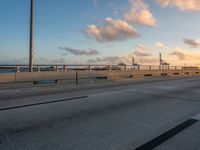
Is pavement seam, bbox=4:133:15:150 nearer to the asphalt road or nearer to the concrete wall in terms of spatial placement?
the asphalt road

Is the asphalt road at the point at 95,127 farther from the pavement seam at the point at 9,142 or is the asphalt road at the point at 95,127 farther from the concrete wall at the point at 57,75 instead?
the concrete wall at the point at 57,75

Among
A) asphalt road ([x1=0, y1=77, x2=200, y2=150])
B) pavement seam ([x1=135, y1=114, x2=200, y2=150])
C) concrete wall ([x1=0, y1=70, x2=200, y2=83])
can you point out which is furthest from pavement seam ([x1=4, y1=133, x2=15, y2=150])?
concrete wall ([x1=0, y1=70, x2=200, y2=83])

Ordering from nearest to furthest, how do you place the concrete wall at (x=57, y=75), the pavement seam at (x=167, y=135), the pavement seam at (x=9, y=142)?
the pavement seam at (x=9, y=142) → the pavement seam at (x=167, y=135) → the concrete wall at (x=57, y=75)

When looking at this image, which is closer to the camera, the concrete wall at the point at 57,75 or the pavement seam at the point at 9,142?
the pavement seam at the point at 9,142

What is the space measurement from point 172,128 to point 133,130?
103 centimetres

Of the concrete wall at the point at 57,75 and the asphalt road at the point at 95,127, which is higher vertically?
the concrete wall at the point at 57,75

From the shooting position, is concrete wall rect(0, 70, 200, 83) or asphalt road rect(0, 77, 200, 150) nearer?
asphalt road rect(0, 77, 200, 150)

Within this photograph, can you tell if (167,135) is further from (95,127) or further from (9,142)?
(9,142)

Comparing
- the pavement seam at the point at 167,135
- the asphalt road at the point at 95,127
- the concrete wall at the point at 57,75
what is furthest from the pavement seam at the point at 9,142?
the concrete wall at the point at 57,75

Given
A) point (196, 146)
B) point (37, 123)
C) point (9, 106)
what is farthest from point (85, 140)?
point (9, 106)

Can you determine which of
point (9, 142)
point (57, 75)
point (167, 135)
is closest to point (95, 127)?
point (167, 135)

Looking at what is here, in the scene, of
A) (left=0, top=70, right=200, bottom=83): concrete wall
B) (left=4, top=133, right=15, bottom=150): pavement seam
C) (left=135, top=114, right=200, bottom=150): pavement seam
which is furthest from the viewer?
(left=0, top=70, right=200, bottom=83): concrete wall

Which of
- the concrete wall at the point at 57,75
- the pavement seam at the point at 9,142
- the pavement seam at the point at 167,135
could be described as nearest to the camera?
the pavement seam at the point at 9,142

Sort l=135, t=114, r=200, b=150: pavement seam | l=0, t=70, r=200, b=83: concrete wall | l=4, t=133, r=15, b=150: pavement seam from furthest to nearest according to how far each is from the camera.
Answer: l=0, t=70, r=200, b=83: concrete wall
l=135, t=114, r=200, b=150: pavement seam
l=4, t=133, r=15, b=150: pavement seam
